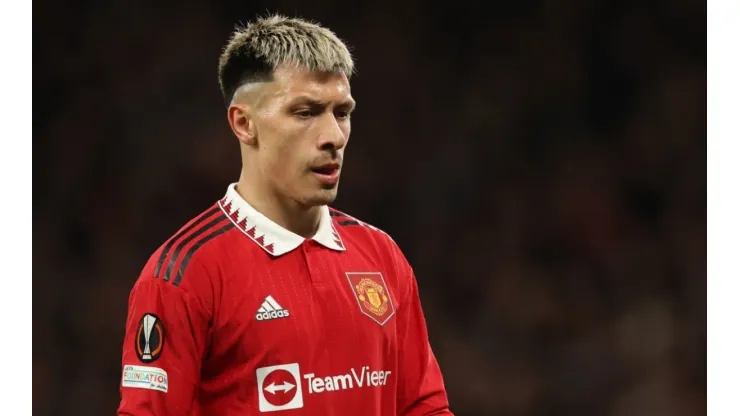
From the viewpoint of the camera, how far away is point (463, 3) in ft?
11.3

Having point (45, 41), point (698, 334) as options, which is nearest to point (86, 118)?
point (45, 41)

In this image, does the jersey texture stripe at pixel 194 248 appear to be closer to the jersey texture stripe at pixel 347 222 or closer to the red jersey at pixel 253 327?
the red jersey at pixel 253 327

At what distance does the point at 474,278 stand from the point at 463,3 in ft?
3.16

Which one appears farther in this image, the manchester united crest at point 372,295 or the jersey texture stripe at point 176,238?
the manchester united crest at point 372,295

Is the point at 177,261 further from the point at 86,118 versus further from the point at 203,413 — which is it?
the point at 86,118

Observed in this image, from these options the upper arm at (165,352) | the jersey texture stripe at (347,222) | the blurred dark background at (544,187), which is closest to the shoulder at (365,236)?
the jersey texture stripe at (347,222)

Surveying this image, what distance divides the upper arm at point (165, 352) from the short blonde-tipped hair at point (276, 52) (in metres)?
0.41

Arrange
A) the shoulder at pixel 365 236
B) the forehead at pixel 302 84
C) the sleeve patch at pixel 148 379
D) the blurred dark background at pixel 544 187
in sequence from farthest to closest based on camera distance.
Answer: the blurred dark background at pixel 544 187 → the shoulder at pixel 365 236 → the forehead at pixel 302 84 → the sleeve patch at pixel 148 379

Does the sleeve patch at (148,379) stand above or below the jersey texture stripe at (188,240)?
below

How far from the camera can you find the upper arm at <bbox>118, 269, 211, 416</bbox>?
5.29 ft

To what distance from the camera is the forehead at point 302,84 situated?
1716mm

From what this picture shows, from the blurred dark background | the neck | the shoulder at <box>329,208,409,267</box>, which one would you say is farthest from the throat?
the blurred dark background

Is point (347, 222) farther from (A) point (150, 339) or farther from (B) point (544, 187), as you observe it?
(B) point (544, 187)

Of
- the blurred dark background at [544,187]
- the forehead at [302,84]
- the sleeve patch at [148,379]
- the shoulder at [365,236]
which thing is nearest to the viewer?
the sleeve patch at [148,379]
